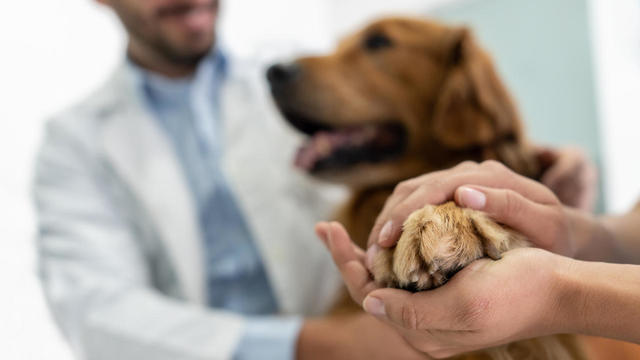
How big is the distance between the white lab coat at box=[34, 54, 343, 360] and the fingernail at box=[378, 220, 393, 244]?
40 centimetres

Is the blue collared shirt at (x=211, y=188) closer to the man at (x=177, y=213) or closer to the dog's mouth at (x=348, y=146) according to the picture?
the man at (x=177, y=213)

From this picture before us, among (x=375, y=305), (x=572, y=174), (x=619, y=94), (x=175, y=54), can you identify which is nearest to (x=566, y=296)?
(x=375, y=305)

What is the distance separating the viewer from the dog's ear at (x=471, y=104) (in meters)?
0.75

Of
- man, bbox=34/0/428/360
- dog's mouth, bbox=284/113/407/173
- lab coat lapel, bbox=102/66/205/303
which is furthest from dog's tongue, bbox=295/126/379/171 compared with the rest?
lab coat lapel, bbox=102/66/205/303

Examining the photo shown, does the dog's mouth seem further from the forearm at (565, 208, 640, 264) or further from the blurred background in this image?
the forearm at (565, 208, 640, 264)

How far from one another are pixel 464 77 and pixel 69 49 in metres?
0.63

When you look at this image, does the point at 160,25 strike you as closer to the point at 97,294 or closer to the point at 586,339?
the point at 97,294

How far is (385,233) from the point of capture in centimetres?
38

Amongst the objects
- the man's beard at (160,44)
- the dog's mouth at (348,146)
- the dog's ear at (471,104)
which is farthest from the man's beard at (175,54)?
the dog's ear at (471,104)

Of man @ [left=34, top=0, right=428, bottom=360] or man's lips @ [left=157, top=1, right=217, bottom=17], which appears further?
man's lips @ [left=157, top=1, right=217, bottom=17]

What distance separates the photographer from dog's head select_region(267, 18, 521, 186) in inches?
30.3

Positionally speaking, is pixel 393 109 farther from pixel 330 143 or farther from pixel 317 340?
pixel 317 340

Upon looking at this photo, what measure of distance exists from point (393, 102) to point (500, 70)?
188 millimetres

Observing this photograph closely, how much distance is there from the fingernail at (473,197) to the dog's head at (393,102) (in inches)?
12.8
